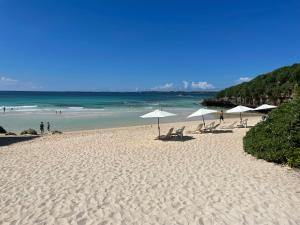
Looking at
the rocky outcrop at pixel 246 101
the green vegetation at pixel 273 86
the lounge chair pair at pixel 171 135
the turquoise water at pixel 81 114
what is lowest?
the lounge chair pair at pixel 171 135

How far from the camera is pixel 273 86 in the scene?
168 feet

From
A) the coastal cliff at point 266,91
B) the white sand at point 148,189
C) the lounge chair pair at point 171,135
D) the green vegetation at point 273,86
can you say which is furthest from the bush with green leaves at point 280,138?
the green vegetation at point 273,86

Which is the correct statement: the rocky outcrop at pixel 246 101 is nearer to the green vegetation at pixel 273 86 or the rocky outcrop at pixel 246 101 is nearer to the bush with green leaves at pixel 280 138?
the green vegetation at pixel 273 86

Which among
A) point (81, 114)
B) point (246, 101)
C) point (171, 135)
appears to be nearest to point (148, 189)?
point (171, 135)

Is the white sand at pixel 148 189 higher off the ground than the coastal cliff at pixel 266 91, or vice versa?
the coastal cliff at pixel 266 91

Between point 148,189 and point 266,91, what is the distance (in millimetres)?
45751

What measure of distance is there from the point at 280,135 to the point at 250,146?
155cm

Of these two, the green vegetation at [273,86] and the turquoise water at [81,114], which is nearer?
the turquoise water at [81,114]

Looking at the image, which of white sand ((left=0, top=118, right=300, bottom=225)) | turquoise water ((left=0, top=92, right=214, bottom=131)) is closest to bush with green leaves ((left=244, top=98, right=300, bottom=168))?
white sand ((left=0, top=118, right=300, bottom=225))

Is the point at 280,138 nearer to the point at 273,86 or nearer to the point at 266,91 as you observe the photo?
the point at 266,91

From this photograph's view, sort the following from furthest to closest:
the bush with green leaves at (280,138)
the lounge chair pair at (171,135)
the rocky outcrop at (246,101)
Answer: the rocky outcrop at (246,101)
the lounge chair pair at (171,135)
the bush with green leaves at (280,138)

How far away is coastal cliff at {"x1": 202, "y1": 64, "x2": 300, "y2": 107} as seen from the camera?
4550 centimetres

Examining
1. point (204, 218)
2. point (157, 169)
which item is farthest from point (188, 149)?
point (204, 218)

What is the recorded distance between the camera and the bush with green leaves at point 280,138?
33.9 feet
